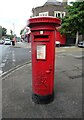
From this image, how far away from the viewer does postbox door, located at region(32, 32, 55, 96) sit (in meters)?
4.85

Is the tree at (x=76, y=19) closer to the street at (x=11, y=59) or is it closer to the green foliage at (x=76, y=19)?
the green foliage at (x=76, y=19)

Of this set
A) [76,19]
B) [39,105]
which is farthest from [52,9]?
[39,105]

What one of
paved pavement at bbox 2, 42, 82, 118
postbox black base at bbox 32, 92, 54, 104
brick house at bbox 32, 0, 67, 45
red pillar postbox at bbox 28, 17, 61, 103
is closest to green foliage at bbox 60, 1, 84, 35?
paved pavement at bbox 2, 42, 82, 118

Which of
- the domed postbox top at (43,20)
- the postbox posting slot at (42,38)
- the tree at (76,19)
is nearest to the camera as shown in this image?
the domed postbox top at (43,20)

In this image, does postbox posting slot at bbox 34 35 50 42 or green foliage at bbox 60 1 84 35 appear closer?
postbox posting slot at bbox 34 35 50 42

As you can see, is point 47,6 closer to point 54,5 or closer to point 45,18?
point 54,5

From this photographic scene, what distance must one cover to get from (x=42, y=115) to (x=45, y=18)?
1.96 meters

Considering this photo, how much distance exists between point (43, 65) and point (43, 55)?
22 centimetres

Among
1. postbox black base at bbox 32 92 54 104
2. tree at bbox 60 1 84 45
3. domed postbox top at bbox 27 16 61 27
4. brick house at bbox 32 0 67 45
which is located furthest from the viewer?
brick house at bbox 32 0 67 45

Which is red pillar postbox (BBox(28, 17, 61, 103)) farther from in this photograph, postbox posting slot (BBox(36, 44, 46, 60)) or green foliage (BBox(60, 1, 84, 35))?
green foliage (BBox(60, 1, 84, 35))

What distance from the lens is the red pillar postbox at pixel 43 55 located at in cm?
475

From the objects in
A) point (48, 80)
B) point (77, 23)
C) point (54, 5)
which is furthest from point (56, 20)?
point (54, 5)

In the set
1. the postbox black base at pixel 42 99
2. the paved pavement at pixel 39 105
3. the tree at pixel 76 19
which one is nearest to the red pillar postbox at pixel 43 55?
the postbox black base at pixel 42 99

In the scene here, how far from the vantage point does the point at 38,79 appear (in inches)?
195
